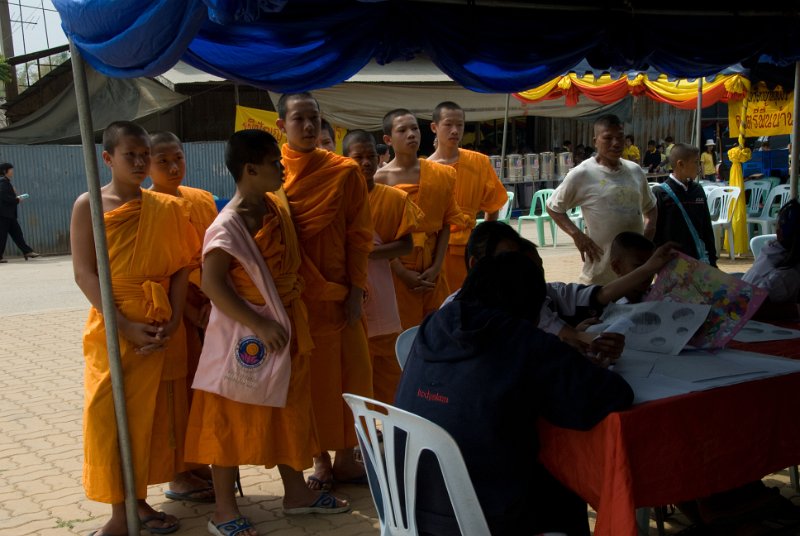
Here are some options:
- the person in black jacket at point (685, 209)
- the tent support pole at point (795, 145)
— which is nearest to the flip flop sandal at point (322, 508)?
the person in black jacket at point (685, 209)

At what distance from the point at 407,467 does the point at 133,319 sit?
163 centimetres

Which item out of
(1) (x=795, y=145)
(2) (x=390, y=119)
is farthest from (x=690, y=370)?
(1) (x=795, y=145)

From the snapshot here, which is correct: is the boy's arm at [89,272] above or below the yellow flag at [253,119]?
below

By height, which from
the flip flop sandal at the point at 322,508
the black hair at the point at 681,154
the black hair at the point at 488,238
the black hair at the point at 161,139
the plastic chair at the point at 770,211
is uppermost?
the black hair at the point at 161,139

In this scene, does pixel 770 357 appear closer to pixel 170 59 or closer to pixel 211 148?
pixel 170 59

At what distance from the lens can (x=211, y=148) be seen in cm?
1592

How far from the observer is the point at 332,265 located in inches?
149

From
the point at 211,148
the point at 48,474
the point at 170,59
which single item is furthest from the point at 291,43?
the point at 211,148

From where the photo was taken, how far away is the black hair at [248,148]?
3.33 m

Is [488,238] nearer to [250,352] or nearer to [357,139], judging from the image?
[250,352]

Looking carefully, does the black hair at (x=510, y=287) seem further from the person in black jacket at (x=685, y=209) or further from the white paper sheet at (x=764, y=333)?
the person in black jacket at (x=685, y=209)

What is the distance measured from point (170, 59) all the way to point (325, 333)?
4.50ft

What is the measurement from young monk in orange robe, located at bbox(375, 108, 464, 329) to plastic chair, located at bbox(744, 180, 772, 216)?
27.6 feet

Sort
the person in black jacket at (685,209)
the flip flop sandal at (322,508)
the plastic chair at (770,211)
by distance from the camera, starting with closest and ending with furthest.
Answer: the flip flop sandal at (322,508), the person in black jacket at (685,209), the plastic chair at (770,211)
